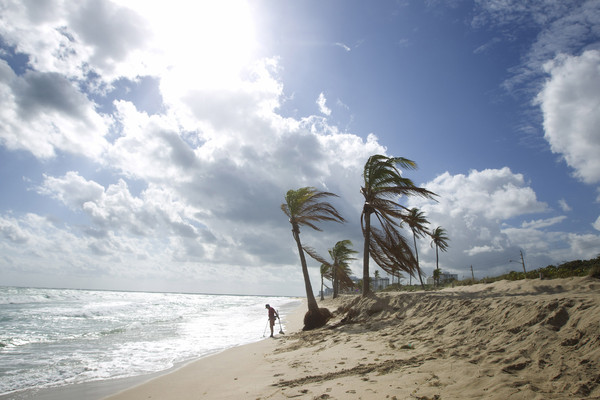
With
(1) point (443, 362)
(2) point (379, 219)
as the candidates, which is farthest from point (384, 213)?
(1) point (443, 362)

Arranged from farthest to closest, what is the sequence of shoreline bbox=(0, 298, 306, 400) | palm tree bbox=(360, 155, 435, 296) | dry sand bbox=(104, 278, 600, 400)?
palm tree bbox=(360, 155, 435, 296)
shoreline bbox=(0, 298, 306, 400)
dry sand bbox=(104, 278, 600, 400)

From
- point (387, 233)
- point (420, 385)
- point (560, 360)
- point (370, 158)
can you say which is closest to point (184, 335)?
point (387, 233)

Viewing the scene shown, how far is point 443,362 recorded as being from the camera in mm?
4566

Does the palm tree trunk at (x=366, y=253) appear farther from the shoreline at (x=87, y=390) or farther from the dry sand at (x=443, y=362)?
the shoreline at (x=87, y=390)

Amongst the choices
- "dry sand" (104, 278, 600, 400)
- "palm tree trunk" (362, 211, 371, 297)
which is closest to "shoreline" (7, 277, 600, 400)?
"dry sand" (104, 278, 600, 400)

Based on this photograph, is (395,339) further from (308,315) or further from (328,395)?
(308,315)

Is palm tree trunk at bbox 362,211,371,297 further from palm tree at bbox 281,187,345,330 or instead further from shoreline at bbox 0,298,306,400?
shoreline at bbox 0,298,306,400

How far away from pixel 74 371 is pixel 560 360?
9978 mm

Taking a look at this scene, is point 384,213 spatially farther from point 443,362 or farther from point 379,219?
point 443,362

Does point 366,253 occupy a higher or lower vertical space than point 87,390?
higher

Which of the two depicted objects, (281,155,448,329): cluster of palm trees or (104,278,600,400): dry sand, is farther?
(281,155,448,329): cluster of palm trees

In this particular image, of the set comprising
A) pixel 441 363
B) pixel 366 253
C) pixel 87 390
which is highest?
pixel 366 253

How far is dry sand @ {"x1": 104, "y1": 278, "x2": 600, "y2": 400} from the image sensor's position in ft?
11.7

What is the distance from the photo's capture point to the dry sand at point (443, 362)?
11.7 feet
